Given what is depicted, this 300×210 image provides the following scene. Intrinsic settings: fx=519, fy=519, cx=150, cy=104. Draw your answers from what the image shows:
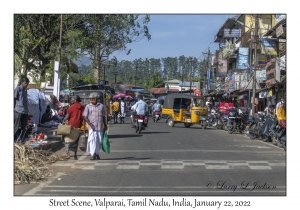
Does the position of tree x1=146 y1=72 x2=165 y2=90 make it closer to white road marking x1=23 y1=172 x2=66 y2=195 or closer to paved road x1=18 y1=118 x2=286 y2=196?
paved road x1=18 y1=118 x2=286 y2=196

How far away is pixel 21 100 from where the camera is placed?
48.9 feet

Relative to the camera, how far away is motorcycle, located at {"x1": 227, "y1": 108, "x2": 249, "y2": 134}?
27.1m

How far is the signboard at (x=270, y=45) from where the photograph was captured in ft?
125

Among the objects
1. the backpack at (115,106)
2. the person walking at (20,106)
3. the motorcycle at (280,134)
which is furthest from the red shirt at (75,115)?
the backpack at (115,106)

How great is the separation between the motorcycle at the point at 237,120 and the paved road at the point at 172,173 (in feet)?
34.0

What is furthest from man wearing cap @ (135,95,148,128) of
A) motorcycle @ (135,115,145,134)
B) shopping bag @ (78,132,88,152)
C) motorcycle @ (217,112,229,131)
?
shopping bag @ (78,132,88,152)

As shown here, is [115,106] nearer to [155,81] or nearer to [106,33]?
[106,33]

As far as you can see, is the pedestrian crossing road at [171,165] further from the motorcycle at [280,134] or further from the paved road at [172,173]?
the motorcycle at [280,134]

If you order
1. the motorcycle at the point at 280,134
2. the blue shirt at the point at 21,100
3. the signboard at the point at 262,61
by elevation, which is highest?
the signboard at the point at 262,61

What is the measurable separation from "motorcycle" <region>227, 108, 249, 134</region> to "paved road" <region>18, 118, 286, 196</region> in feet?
34.0

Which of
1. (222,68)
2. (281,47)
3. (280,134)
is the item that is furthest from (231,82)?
(280,134)

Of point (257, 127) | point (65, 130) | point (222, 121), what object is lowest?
point (222, 121)

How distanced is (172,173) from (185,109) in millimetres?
22527

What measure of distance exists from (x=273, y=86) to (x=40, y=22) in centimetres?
1585
